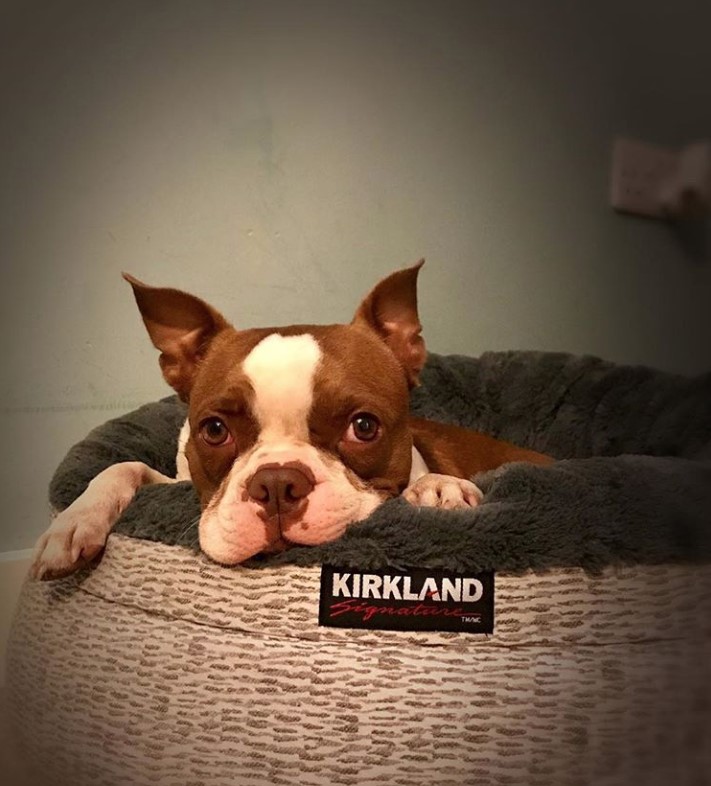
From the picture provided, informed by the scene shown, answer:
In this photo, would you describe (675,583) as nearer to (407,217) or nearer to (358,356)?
(358,356)

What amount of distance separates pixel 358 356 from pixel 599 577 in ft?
2.07

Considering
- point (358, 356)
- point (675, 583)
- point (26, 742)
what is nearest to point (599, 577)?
point (675, 583)

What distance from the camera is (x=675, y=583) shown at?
1072 millimetres

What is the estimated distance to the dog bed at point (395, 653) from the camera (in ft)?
3.75

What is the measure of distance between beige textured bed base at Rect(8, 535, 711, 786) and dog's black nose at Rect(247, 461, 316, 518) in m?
0.10

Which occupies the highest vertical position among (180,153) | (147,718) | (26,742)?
(180,153)

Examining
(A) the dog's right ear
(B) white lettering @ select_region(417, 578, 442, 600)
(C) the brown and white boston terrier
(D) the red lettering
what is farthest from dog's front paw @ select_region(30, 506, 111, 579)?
(B) white lettering @ select_region(417, 578, 442, 600)

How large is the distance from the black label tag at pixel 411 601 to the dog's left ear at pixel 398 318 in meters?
0.65

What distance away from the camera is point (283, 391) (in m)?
1.47

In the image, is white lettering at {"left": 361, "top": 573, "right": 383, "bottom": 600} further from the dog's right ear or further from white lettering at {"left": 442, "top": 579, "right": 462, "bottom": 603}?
the dog's right ear

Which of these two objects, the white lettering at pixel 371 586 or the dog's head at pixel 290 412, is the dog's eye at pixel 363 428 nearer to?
the dog's head at pixel 290 412

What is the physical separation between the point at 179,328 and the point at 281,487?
0.54 meters

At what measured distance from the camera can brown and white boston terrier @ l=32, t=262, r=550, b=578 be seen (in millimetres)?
1311

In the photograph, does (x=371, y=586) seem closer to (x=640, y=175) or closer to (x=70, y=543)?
(x=70, y=543)
